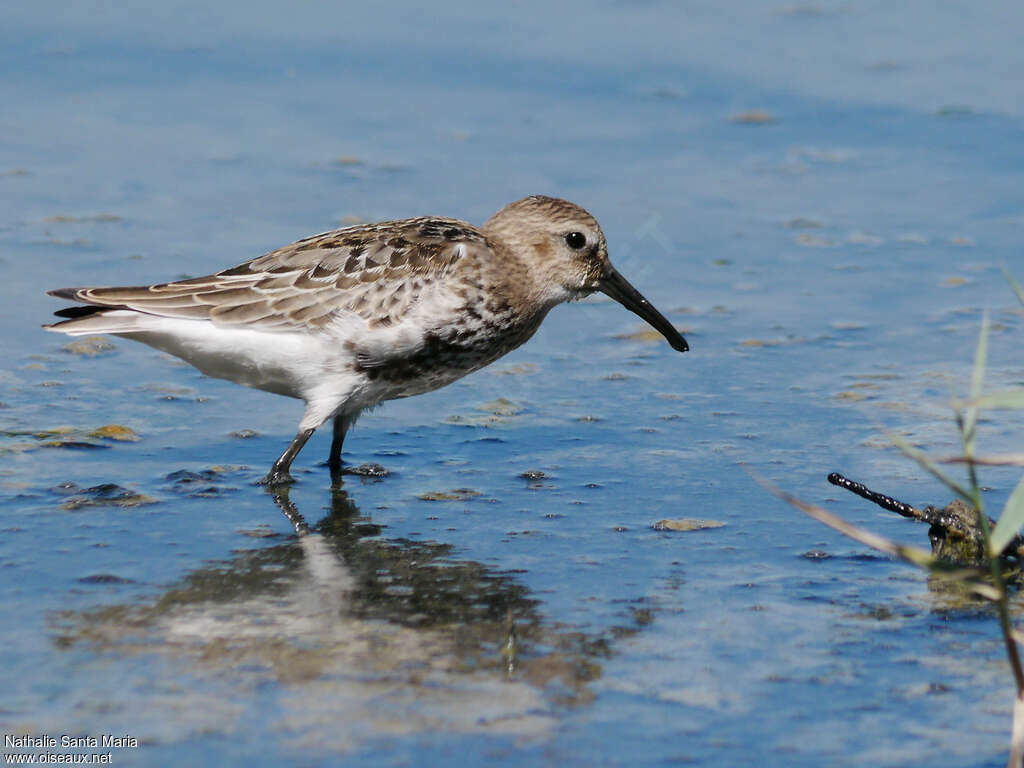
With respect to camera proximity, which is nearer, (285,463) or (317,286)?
(285,463)

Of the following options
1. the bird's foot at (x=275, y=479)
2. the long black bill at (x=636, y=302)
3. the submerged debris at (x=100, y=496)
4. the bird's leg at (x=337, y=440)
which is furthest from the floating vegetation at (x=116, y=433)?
the long black bill at (x=636, y=302)

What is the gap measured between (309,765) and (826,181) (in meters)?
8.45

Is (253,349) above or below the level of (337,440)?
above

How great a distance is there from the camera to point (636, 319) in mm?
10727

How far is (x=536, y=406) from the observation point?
929 cm

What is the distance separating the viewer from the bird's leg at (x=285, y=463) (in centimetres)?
810

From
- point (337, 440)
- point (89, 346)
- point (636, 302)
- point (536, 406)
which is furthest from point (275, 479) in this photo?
point (636, 302)

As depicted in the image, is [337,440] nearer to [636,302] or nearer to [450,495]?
[450,495]

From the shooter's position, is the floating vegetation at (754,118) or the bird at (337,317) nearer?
the bird at (337,317)

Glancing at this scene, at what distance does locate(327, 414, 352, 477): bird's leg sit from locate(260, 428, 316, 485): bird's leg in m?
0.28

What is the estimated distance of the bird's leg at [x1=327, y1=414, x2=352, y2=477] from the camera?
8391mm

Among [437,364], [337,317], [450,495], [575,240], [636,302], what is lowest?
[450,495]

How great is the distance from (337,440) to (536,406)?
1391 millimetres

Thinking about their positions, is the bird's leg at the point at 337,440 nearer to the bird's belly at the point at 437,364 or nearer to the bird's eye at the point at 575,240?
the bird's belly at the point at 437,364
